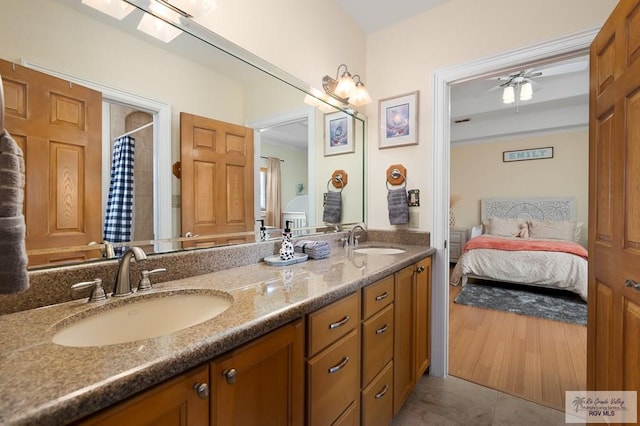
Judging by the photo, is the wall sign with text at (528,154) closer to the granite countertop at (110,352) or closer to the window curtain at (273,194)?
Answer: the window curtain at (273,194)

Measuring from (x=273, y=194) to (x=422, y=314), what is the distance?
121 centimetres

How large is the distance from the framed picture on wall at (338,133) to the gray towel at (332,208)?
0.33 m

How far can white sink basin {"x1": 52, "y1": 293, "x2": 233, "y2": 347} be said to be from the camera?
0.74 metres

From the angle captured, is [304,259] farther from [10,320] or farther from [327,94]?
[327,94]

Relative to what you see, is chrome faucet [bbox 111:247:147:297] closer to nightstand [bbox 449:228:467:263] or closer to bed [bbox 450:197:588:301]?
bed [bbox 450:197:588:301]

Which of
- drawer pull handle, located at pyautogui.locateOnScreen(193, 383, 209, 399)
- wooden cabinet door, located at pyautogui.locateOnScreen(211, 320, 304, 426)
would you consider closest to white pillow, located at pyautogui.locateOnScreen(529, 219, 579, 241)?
wooden cabinet door, located at pyautogui.locateOnScreen(211, 320, 304, 426)

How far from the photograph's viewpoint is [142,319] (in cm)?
88

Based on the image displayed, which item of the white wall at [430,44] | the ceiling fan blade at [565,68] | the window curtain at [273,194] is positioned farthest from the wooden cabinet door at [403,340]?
the ceiling fan blade at [565,68]

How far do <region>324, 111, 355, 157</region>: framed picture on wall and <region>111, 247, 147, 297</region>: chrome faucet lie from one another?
1.52 m

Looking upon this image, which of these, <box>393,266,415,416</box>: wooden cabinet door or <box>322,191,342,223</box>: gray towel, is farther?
<box>322,191,342,223</box>: gray towel

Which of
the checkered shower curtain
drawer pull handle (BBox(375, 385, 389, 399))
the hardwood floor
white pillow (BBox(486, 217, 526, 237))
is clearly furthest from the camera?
white pillow (BBox(486, 217, 526, 237))

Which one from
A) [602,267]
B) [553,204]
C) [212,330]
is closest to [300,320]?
[212,330]

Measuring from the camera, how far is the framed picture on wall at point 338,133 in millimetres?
2131

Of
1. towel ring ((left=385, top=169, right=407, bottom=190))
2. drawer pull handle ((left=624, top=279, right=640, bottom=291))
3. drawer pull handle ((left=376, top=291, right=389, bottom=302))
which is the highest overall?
towel ring ((left=385, top=169, right=407, bottom=190))
